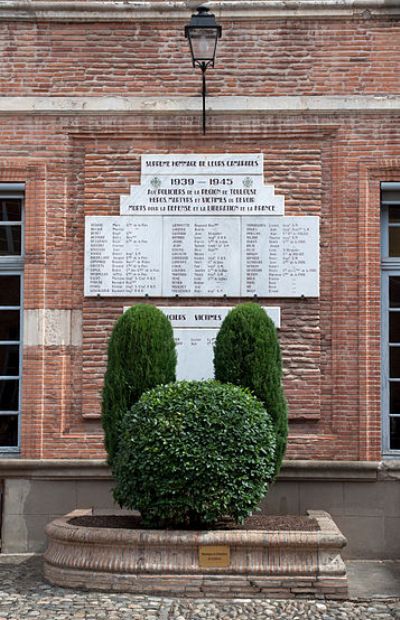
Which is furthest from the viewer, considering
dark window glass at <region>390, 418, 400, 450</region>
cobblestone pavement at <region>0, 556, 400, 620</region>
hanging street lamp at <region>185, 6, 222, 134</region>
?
dark window glass at <region>390, 418, 400, 450</region>

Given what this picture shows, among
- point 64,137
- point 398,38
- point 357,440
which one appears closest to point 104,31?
point 64,137

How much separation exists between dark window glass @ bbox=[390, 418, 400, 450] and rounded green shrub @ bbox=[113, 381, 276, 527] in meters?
2.34

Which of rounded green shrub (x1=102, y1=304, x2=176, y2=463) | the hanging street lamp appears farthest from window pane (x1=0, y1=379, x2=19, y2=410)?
the hanging street lamp

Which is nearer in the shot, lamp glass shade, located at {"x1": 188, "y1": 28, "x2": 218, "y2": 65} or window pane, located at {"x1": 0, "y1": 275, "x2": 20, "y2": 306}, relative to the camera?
lamp glass shade, located at {"x1": 188, "y1": 28, "x2": 218, "y2": 65}

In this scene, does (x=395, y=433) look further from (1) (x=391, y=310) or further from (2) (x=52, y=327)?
(2) (x=52, y=327)

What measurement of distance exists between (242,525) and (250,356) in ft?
4.51

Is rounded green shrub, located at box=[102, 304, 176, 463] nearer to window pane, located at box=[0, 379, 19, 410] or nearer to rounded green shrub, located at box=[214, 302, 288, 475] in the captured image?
rounded green shrub, located at box=[214, 302, 288, 475]

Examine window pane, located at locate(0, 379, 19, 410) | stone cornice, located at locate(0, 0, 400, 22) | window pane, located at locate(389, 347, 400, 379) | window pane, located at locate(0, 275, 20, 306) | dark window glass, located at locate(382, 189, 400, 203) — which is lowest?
window pane, located at locate(0, 379, 19, 410)

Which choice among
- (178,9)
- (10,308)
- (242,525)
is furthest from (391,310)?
(10,308)

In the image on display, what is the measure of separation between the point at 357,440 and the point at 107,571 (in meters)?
3.10

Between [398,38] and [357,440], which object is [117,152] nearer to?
[398,38]

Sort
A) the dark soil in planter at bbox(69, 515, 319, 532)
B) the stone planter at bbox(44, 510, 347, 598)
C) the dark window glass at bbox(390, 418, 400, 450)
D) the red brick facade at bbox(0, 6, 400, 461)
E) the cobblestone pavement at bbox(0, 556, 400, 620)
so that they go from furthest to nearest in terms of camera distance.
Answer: the dark window glass at bbox(390, 418, 400, 450)
the red brick facade at bbox(0, 6, 400, 461)
the dark soil in planter at bbox(69, 515, 319, 532)
the stone planter at bbox(44, 510, 347, 598)
the cobblestone pavement at bbox(0, 556, 400, 620)

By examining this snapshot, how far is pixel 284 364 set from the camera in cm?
956

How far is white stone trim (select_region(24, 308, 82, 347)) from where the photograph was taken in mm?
9617
